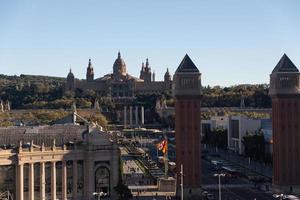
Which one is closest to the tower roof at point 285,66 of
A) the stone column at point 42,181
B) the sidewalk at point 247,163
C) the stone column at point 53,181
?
the sidewalk at point 247,163

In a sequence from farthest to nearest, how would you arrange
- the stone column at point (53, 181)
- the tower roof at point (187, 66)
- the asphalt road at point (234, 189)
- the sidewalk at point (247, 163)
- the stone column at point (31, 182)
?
1. the sidewalk at point (247, 163)
2. the tower roof at point (187, 66)
3. the asphalt road at point (234, 189)
4. the stone column at point (53, 181)
5. the stone column at point (31, 182)

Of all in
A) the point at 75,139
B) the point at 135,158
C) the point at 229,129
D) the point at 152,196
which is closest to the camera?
the point at 75,139

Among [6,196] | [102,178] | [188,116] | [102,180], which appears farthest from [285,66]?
[6,196]

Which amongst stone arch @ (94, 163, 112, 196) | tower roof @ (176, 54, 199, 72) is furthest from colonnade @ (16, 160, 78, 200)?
tower roof @ (176, 54, 199, 72)

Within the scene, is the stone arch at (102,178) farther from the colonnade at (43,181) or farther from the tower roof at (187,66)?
the tower roof at (187,66)

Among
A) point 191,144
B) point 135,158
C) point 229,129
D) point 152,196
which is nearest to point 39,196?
point 152,196

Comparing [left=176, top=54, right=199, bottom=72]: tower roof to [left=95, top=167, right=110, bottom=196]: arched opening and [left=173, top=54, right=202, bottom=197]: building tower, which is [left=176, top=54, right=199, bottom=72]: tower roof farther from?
[left=95, top=167, right=110, bottom=196]: arched opening

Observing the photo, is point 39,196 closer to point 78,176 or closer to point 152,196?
point 78,176

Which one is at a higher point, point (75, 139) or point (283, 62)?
point (283, 62)
